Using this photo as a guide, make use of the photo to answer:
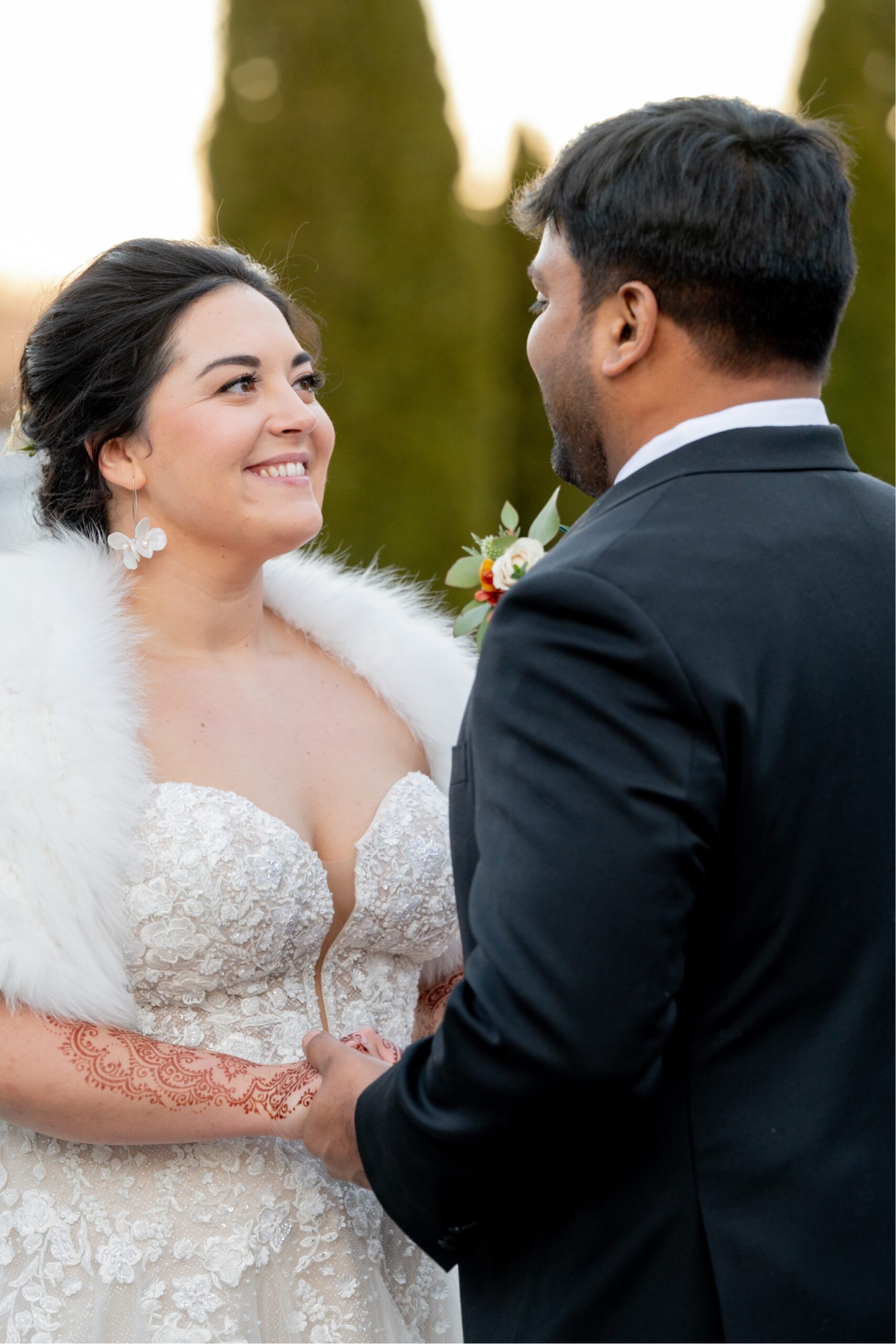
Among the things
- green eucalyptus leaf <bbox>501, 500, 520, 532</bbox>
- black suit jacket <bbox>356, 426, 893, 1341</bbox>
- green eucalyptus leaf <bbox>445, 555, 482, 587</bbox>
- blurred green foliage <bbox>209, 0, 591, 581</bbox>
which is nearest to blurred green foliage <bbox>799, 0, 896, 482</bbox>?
blurred green foliage <bbox>209, 0, 591, 581</bbox>

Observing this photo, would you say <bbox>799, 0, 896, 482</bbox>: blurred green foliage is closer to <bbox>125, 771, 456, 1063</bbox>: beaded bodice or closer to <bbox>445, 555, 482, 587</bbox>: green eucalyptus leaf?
<bbox>445, 555, 482, 587</bbox>: green eucalyptus leaf

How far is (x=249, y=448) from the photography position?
277 centimetres

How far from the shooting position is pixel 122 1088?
233 centimetres

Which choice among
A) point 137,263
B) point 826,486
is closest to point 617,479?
point 826,486

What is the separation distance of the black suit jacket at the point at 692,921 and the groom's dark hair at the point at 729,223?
17 centimetres

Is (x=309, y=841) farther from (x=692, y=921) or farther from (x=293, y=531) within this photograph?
(x=692, y=921)

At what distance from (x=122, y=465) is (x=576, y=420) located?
4.47 ft

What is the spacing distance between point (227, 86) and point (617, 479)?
864cm

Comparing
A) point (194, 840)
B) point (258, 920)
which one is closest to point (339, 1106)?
point (258, 920)

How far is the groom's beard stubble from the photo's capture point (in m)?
1.84

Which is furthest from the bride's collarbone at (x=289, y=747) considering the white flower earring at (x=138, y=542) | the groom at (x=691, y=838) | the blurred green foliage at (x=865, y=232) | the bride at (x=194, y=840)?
the blurred green foliage at (x=865, y=232)

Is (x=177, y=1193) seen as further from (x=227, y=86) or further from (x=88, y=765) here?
(x=227, y=86)

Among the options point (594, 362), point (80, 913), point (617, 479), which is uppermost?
point (594, 362)

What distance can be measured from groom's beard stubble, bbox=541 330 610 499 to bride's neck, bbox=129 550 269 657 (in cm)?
113
